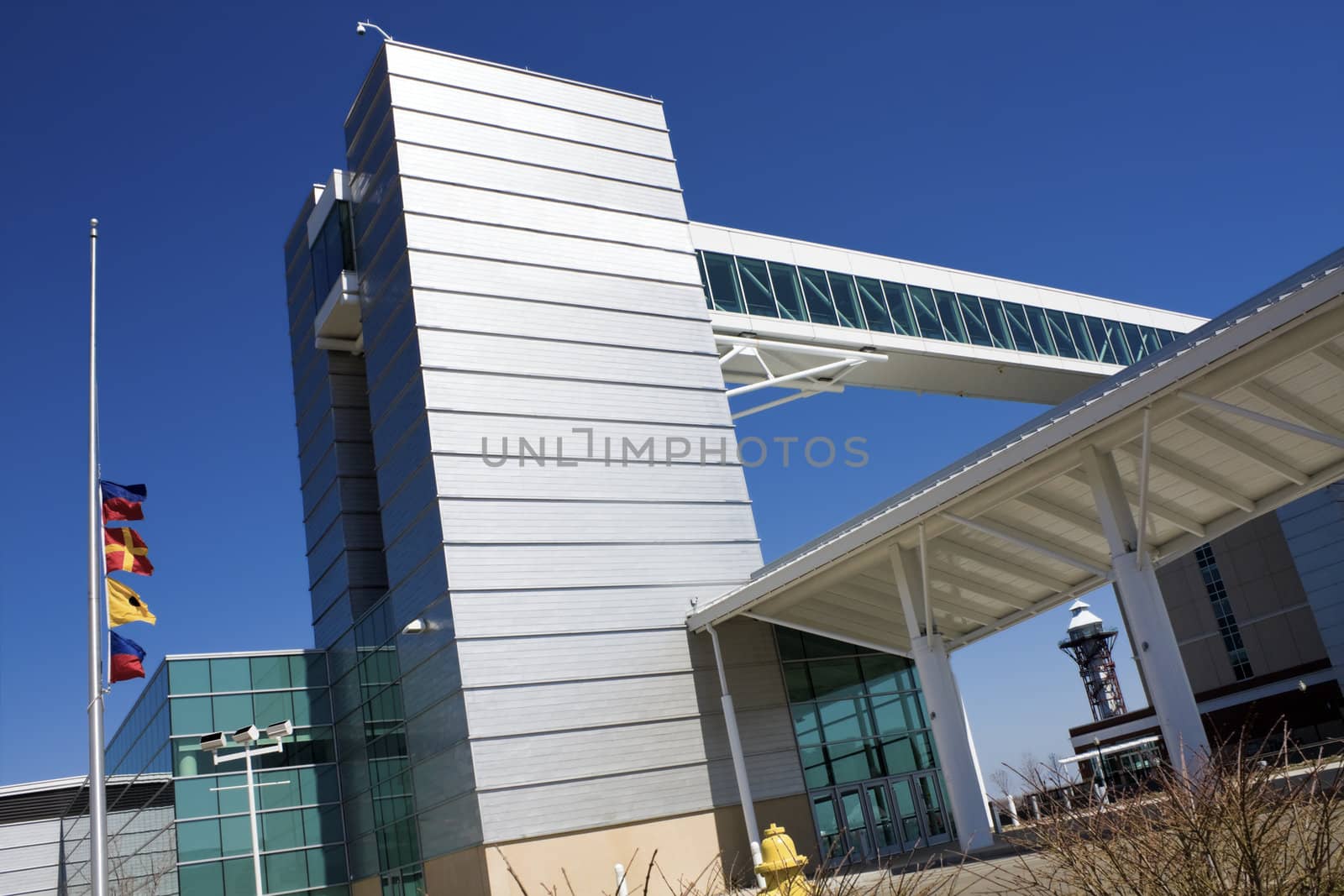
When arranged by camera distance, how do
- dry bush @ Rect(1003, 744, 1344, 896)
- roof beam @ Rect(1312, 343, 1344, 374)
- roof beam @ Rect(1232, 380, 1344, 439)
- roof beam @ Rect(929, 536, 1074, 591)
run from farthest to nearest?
roof beam @ Rect(929, 536, 1074, 591), roof beam @ Rect(1232, 380, 1344, 439), roof beam @ Rect(1312, 343, 1344, 374), dry bush @ Rect(1003, 744, 1344, 896)

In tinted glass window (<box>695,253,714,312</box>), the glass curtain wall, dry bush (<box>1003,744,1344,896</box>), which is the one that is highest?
tinted glass window (<box>695,253,714,312</box>)

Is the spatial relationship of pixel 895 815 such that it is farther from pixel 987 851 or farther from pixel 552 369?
pixel 552 369

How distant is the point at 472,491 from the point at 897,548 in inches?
410

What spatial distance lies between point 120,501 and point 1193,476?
19341 millimetres

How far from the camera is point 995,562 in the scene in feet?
88.8

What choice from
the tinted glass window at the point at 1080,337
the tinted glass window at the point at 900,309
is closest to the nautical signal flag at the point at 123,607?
the tinted glass window at the point at 900,309

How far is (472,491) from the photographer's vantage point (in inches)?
1139

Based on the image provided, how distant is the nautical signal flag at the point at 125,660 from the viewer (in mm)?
18375

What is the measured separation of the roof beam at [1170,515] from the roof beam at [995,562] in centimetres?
312

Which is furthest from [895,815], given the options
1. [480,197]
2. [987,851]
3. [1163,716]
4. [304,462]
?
[304,462]

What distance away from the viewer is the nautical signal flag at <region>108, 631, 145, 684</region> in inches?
723

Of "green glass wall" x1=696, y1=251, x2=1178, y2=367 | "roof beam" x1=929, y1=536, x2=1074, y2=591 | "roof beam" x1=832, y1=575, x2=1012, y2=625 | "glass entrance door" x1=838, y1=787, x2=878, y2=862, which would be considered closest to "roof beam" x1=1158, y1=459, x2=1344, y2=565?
"roof beam" x1=929, y1=536, x2=1074, y2=591

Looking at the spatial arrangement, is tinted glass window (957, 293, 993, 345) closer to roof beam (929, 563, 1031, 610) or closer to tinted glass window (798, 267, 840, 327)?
tinted glass window (798, 267, 840, 327)

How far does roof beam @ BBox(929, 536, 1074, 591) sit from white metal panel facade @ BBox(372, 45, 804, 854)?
20.8ft
